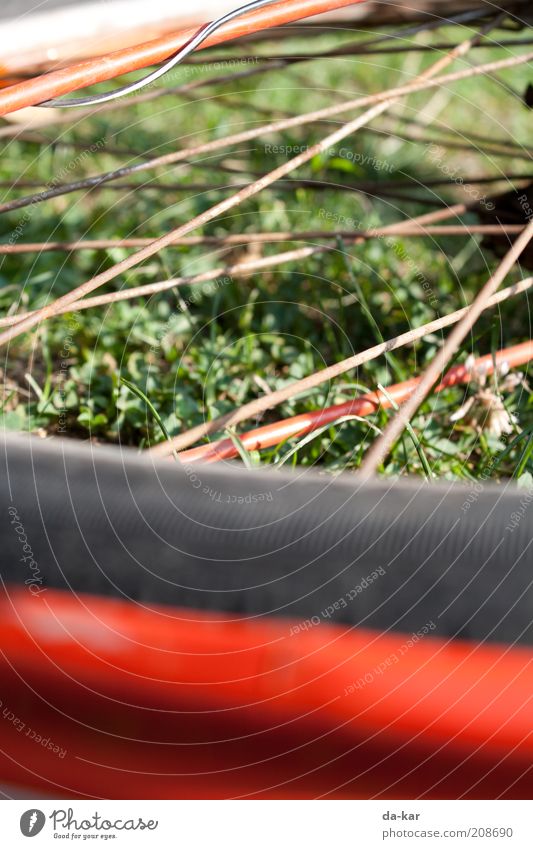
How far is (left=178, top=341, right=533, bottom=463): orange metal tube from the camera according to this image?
789 millimetres

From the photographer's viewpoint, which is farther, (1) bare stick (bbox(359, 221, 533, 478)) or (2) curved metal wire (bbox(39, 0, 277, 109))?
(2) curved metal wire (bbox(39, 0, 277, 109))

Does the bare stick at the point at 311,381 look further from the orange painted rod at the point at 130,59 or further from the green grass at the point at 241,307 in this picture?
the orange painted rod at the point at 130,59

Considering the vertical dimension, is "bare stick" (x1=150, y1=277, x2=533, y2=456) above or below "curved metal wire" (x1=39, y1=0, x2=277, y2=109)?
below

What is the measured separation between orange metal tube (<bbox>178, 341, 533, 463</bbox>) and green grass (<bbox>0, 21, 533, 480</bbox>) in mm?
21

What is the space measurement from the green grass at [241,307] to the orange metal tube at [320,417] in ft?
0.07

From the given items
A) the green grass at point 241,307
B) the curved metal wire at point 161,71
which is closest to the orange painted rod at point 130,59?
the curved metal wire at point 161,71

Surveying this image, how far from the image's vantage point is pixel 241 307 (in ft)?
4.12

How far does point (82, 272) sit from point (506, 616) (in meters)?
1.03

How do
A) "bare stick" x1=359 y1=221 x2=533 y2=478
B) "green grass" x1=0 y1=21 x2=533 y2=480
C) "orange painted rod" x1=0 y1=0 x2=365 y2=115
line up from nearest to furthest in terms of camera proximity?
"bare stick" x1=359 y1=221 x2=533 y2=478
"orange painted rod" x1=0 y1=0 x2=365 y2=115
"green grass" x1=0 y1=21 x2=533 y2=480

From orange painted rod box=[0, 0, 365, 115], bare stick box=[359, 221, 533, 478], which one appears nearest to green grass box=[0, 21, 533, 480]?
bare stick box=[359, 221, 533, 478]

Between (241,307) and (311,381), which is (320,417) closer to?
(311,381)

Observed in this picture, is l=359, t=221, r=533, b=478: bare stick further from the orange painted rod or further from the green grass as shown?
the orange painted rod

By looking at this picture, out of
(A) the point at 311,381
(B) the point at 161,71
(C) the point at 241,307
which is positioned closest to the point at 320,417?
(A) the point at 311,381
